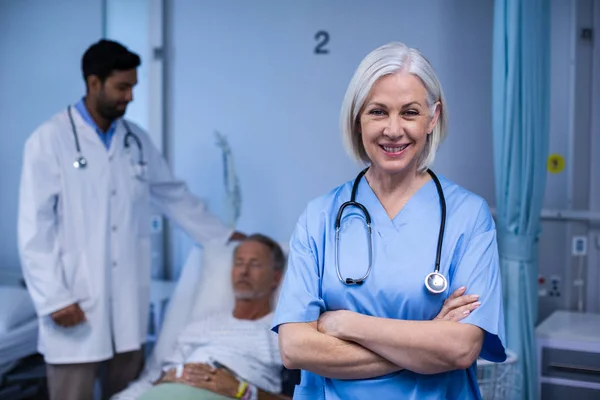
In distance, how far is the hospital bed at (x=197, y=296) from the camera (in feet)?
8.29

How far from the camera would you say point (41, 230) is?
7.34ft

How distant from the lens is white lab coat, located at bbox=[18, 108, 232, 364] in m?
2.24

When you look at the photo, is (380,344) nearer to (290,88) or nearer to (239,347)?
(239,347)

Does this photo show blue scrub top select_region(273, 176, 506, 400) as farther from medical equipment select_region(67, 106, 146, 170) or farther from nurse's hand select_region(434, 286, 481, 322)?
medical equipment select_region(67, 106, 146, 170)

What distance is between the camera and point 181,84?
3.17 meters

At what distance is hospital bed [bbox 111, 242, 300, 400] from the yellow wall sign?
1.08 m

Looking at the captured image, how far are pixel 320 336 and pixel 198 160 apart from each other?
2105 millimetres

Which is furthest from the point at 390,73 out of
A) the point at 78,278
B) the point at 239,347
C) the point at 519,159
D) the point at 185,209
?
the point at 185,209

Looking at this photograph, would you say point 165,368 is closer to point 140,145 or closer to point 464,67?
point 140,145

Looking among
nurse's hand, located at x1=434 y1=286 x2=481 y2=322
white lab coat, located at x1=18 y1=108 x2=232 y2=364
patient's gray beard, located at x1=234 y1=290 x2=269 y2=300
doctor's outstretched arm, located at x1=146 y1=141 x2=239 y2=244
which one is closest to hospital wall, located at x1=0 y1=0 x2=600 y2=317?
doctor's outstretched arm, located at x1=146 y1=141 x2=239 y2=244

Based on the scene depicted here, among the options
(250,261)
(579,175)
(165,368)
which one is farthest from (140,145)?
(579,175)

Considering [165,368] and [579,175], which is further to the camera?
[579,175]

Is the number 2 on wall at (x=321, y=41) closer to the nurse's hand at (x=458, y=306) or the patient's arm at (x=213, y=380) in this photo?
the patient's arm at (x=213, y=380)

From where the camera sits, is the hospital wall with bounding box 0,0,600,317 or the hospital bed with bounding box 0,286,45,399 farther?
the hospital wall with bounding box 0,0,600,317
